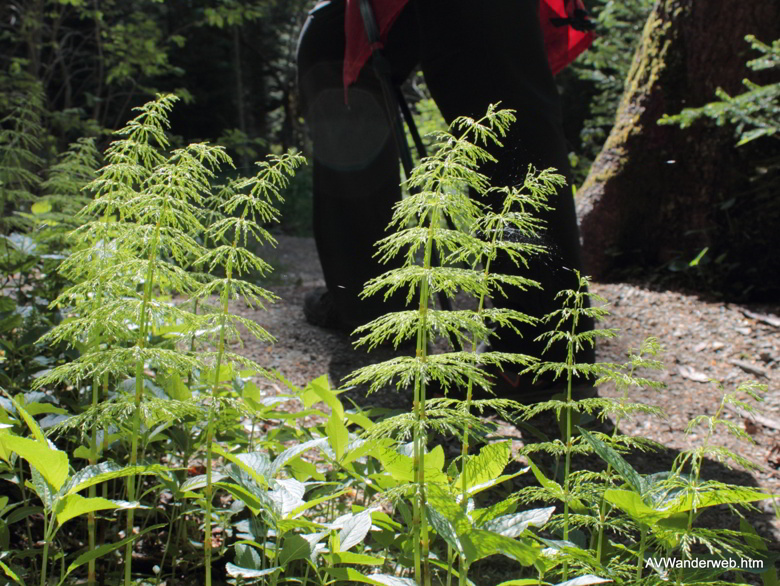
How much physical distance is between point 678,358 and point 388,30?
1.92 metres

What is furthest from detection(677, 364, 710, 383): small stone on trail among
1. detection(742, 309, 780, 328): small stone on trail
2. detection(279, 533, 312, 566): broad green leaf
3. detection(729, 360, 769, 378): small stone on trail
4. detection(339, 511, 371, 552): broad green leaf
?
detection(279, 533, 312, 566): broad green leaf

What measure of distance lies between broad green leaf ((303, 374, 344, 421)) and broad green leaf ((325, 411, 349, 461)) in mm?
26

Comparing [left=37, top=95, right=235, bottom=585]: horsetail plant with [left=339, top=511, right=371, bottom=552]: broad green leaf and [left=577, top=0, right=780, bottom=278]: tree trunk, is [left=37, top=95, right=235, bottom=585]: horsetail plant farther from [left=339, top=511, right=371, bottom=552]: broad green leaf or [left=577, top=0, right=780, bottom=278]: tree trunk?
[left=577, top=0, right=780, bottom=278]: tree trunk

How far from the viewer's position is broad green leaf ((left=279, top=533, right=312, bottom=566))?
117cm

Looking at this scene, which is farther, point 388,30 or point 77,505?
point 388,30

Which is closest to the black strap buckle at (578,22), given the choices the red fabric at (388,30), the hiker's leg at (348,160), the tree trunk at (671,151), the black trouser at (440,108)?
the red fabric at (388,30)

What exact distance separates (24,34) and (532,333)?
669cm

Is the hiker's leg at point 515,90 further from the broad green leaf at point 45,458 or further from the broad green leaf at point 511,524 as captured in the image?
the broad green leaf at point 45,458

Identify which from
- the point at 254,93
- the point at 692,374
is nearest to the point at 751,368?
the point at 692,374

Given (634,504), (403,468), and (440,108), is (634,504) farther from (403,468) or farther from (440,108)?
(440,108)

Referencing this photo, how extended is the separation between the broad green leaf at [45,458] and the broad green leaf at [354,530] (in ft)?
1.54

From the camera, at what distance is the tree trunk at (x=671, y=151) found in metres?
3.96

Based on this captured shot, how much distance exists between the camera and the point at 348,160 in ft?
9.13

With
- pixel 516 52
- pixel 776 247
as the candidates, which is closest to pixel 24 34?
pixel 516 52
